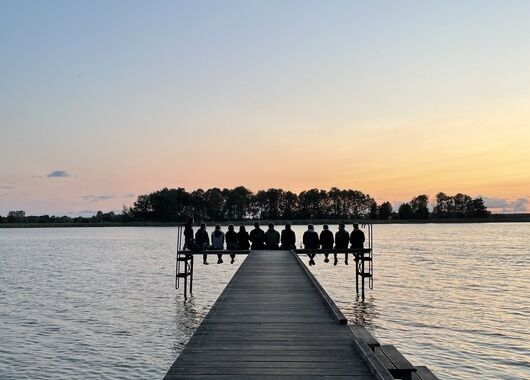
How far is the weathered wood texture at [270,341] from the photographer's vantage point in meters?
7.78

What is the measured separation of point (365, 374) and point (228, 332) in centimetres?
335

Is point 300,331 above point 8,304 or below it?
above

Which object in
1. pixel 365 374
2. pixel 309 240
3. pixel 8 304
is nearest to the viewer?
pixel 365 374

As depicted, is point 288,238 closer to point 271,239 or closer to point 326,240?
point 271,239

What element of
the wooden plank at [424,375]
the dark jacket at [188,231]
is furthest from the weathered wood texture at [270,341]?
the dark jacket at [188,231]

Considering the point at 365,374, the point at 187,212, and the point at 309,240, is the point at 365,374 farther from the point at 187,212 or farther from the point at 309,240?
the point at 187,212

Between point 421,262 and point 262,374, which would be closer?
point 262,374

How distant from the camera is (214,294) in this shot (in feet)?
97.8

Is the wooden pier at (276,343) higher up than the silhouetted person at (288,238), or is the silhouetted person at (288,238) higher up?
the silhouetted person at (288,238)

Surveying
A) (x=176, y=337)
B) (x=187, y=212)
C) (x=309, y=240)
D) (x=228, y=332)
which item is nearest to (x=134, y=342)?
(x=176, y=337)

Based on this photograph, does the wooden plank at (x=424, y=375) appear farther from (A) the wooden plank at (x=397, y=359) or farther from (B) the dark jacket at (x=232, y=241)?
(B) the dark jacket at (x=232, y=241)

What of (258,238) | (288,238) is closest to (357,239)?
(288,238)

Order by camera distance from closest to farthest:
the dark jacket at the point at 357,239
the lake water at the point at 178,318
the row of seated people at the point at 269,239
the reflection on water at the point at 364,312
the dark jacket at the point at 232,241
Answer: the lake water at the point at 178,318
the reflection on water at the point at 364,312
the row of seated people at the point at 269,239
the dark jacket at the point at 232,241
the dark jacket at the point at 357,239

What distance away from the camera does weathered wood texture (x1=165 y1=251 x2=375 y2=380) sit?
7.78m
